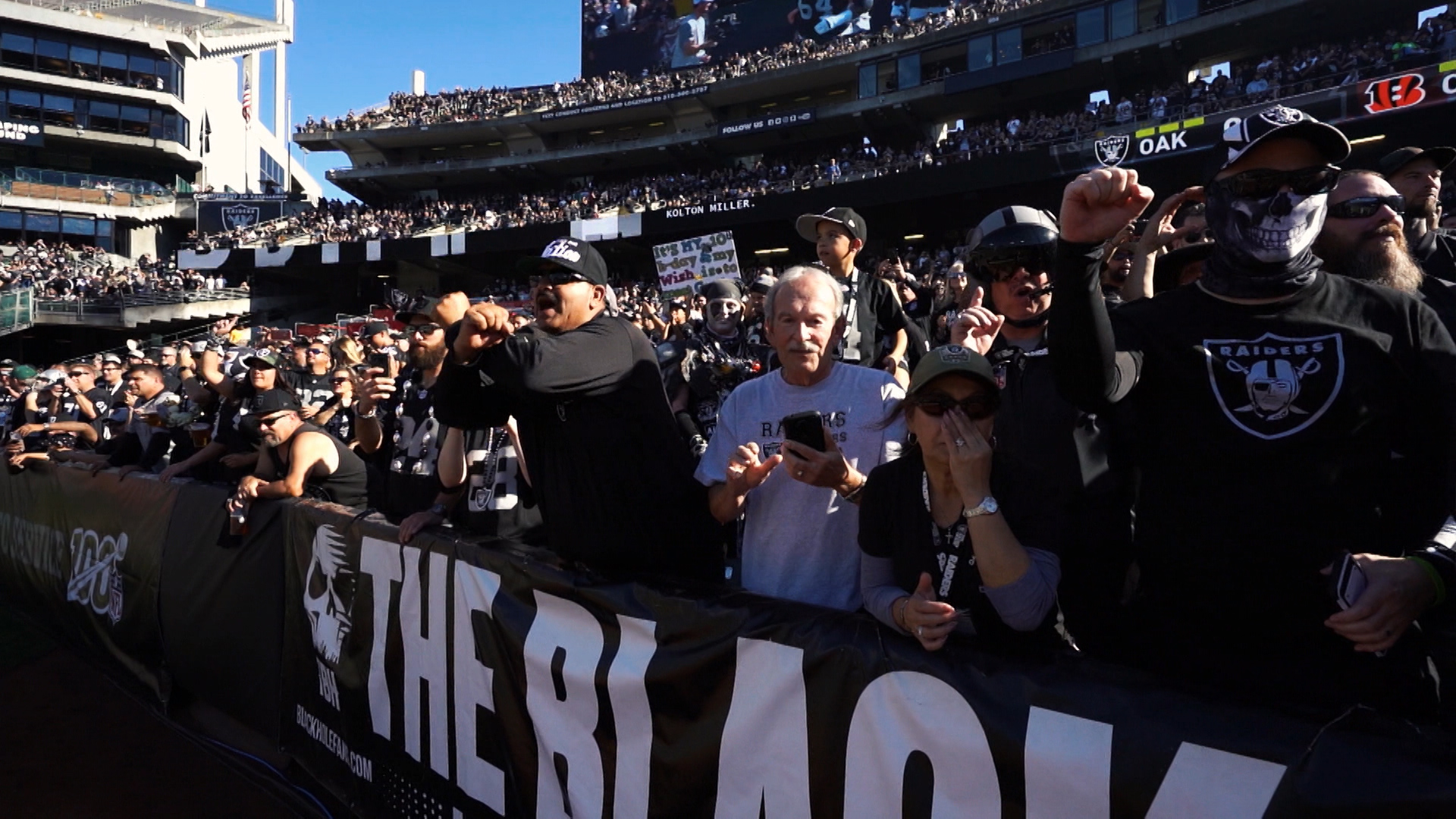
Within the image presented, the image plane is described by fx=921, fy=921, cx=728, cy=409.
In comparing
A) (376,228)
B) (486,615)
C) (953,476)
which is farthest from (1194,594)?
(376,228)

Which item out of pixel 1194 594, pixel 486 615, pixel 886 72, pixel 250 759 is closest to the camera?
pixel 1194 594

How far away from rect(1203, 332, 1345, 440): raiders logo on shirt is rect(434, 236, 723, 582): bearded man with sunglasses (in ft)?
5.31

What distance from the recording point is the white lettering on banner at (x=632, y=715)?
254 cm

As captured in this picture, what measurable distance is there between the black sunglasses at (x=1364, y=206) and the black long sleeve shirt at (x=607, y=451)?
2.01 metres

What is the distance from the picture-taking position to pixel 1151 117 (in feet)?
73.2

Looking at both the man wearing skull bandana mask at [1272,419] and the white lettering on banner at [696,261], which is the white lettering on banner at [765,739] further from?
the white lettering on banner at [696,261]

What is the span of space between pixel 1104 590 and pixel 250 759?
4125 millimetres

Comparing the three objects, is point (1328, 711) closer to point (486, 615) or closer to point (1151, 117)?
point (486, 615)

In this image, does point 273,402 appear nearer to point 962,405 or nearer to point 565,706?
point 565,706

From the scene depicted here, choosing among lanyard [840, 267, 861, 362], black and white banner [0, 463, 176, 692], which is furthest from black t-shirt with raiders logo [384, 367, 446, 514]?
lanyard [840, 267, 861, 362]

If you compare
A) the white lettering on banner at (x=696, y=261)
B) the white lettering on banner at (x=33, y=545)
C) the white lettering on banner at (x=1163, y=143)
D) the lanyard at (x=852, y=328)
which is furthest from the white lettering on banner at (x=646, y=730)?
the white lettering on banner at (x=1163, y=143)

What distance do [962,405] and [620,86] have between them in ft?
132

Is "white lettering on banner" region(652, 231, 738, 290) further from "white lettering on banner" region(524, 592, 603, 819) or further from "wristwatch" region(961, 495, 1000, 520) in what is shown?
"wristwatch" region(961, 495, 1000, 520)

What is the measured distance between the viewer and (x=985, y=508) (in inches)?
72.6
